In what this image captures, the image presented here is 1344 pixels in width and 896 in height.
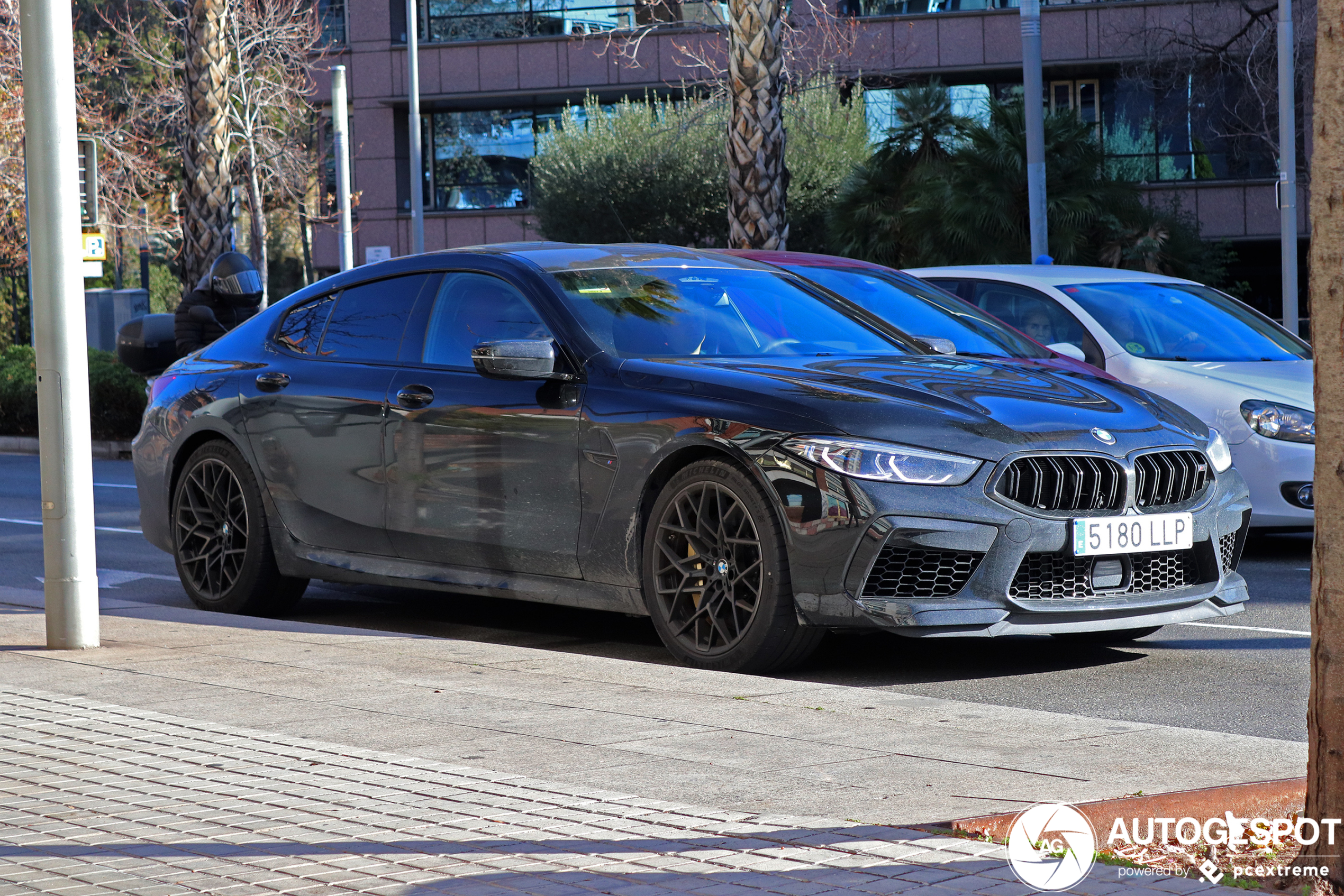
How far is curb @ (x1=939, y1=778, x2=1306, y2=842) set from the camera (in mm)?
3908

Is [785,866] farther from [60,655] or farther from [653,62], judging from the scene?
[653,62]

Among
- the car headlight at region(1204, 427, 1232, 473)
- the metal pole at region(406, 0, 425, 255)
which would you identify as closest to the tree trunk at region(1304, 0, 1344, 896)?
the car headlight at region(1204, 427, 1232, 473)

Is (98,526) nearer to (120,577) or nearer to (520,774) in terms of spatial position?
(120,577)

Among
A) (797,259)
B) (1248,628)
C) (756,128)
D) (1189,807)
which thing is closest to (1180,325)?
(1248,628)

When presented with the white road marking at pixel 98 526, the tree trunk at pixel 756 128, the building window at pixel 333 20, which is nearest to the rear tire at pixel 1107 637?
the white road marking at pixel 98 526

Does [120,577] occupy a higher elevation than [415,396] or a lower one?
lower

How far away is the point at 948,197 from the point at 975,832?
18.6m

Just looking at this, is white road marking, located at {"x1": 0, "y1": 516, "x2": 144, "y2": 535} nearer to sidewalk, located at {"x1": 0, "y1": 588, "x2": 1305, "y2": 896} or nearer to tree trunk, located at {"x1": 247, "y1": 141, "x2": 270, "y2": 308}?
sidewalk, located at {"x1": 0, "y1": 588, "x2": 1305, "y2": 896}

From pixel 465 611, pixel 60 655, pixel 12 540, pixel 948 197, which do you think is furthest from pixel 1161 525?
pixel 948 197

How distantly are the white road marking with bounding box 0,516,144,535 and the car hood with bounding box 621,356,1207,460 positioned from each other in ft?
21.0

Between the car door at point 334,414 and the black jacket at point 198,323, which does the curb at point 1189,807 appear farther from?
the black jacket at point 198,323

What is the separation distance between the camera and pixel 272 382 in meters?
7.90

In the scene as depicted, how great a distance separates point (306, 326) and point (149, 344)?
180 inches

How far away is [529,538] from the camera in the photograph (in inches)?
269
